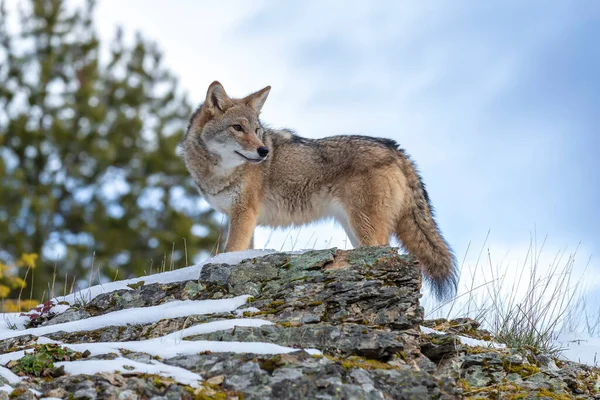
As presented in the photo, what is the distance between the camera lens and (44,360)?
512cm

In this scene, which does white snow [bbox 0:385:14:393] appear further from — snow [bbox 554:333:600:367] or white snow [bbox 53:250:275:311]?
snow [bbox 554:333:600:367]

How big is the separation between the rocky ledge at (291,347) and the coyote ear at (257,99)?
338 centimetres

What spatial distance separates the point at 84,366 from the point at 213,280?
1.90 metres

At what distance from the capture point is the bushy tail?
8.70m

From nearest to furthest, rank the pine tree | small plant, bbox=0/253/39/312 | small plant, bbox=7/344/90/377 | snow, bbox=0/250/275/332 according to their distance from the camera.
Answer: small plant, bbox=7/344/90/377 < snow, bbox=0/250/275/332 < small plant, bbox=0/253/39/312 < the pine tree

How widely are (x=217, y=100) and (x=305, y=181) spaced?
1600mm

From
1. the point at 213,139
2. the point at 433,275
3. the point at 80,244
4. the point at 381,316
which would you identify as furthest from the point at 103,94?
the point at 381,316

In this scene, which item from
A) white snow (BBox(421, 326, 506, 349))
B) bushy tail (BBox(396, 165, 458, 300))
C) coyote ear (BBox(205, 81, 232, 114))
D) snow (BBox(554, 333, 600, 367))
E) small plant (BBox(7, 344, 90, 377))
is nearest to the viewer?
small plant (BBox(7, 344, 90, 377))

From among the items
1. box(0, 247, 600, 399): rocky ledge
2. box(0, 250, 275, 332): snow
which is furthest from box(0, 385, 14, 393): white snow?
box(0, 250, 275, 332): snow

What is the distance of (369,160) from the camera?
9.32m

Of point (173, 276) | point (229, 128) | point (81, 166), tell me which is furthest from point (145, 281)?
point (81, 166)

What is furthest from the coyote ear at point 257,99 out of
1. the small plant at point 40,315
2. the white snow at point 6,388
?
the white snow at point 6,388

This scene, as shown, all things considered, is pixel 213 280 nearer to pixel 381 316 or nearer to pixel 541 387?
pixel 381 316

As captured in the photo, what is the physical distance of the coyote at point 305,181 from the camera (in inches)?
357
